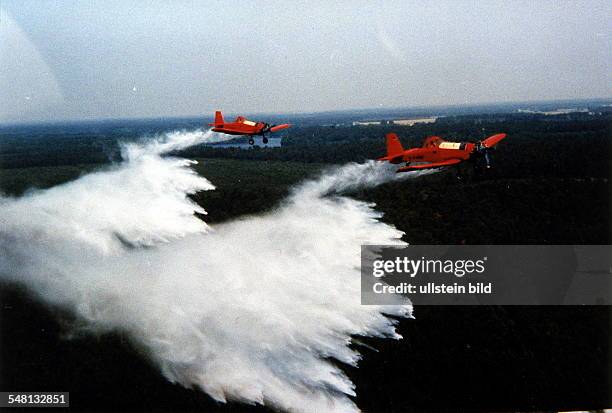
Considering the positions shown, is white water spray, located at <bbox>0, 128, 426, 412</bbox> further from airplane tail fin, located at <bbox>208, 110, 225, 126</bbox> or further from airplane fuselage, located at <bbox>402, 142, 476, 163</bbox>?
airplane fuselage, located at <bbox>402, 142, 476, 163</bbox>

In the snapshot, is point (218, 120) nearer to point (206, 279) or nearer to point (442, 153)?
point (206, 279)

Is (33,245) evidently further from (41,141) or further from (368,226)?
(41,141)

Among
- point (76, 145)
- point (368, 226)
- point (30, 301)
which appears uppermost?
point (76, 145)

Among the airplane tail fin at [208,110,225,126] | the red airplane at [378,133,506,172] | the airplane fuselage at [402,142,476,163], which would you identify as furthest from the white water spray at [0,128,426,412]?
the airplane fuselage at [402,142,476,163]

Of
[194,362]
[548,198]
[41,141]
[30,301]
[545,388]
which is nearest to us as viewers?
[194,362]

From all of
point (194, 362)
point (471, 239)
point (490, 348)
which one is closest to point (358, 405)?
point (194, 362)
